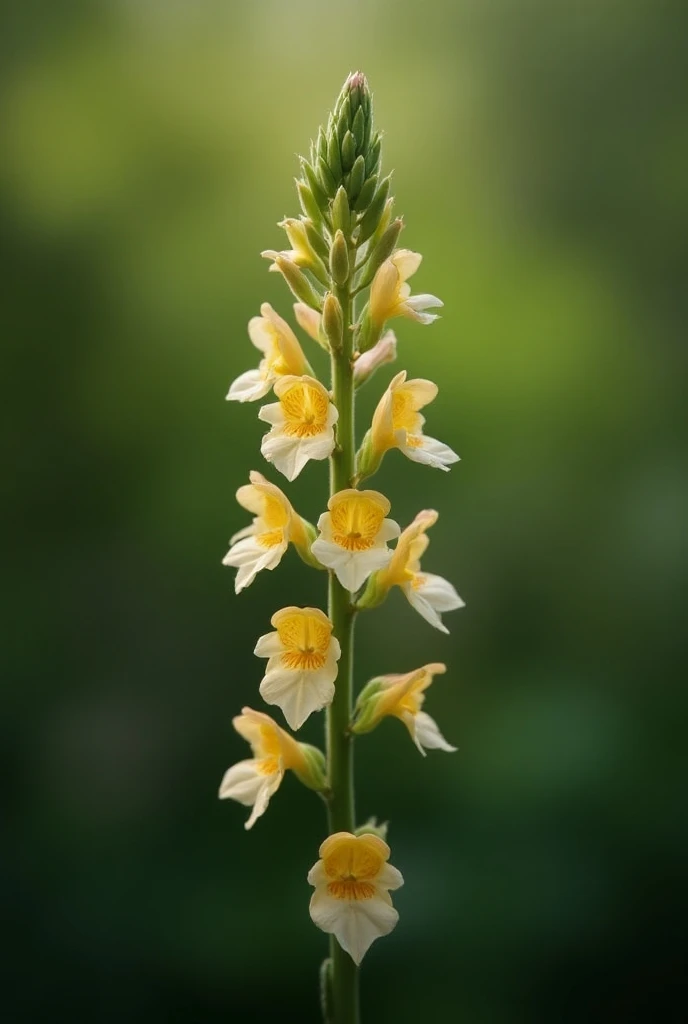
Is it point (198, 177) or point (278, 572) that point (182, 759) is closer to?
point (278, 572)

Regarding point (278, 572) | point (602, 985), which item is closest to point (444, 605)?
point (278, 572)

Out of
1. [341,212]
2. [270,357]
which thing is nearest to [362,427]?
[270,357]

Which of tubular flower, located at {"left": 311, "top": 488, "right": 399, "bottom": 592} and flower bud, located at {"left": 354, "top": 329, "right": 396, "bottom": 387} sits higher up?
flower bud, located at {"left": 354, "top": 329, "right": 396, "bottom": 387}

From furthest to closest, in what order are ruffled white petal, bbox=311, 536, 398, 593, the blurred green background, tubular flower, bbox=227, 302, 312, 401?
the blurred green background → tubular flower, bbox=227, 302, 312, 401 → ruffled white petal, bbox=311, 536, 398, 593

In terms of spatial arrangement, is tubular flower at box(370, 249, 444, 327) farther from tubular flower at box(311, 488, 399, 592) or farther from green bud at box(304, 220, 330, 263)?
tubular flower at box(311, 488, 399, 592)

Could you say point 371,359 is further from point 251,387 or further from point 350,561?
point 350,561

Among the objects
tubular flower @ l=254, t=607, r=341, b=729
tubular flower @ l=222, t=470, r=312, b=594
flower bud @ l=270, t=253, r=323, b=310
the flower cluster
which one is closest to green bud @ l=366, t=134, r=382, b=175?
the flower cluster

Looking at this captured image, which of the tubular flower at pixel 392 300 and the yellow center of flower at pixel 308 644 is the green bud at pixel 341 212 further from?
the yellow center of flower at pixel 308 644
